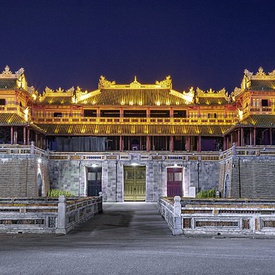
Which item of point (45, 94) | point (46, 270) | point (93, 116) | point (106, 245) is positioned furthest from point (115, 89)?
point (46, 270)

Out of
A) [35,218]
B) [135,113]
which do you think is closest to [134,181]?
[135,113]

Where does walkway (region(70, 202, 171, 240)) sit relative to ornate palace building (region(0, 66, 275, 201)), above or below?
below

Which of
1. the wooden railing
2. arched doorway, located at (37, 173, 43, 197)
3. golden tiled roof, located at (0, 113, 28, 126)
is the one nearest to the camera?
arched doorway, located at (37, 173, 43, 197)

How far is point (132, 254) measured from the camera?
13.8 meters

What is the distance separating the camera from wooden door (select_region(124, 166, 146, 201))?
5212 centimetres

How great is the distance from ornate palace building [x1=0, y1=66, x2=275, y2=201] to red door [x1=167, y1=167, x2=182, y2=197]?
106 millimetres

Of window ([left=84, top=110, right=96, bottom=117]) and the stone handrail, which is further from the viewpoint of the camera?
window ([left=84, top=110, right=96, bottom=117])

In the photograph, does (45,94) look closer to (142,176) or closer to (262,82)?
(142,176)

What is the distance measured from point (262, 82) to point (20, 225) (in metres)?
36.6

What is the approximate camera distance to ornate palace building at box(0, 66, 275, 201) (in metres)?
48.8

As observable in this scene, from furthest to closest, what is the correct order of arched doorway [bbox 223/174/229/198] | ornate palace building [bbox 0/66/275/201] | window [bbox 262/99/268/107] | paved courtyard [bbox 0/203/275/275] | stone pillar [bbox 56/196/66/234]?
window [bbox 262/99/268/107] < ornate palace building [bbox 0/66/275/201] < arched doorway [bbox 223/174/229/198] < stone pillar [bbox 56/196/66/234] < paved courtyard [bbox 0/203/275/275]

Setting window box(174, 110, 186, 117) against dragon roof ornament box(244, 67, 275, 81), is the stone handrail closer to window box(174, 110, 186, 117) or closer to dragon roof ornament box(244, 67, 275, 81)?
dragon roof ornament box(244, 67, 275, 81)

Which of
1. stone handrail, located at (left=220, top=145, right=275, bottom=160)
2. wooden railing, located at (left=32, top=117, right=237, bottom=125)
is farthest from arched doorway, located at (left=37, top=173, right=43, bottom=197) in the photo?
stone handrail, located at (left=220, top=145, right=275, bottom=160)

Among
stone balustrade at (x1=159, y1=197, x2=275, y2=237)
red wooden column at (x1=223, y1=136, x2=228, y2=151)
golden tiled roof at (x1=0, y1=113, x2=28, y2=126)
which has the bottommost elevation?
stone balustrade at (x1=159, y1=197, x2=275, y2=237)
